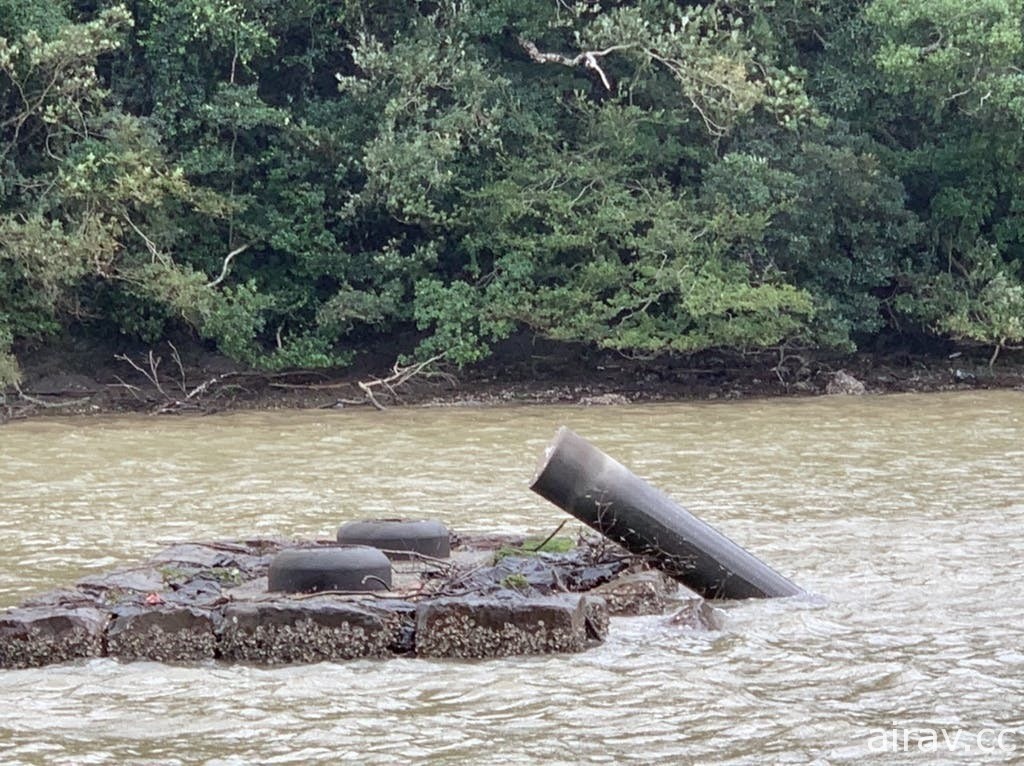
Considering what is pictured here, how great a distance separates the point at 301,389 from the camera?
27.5m

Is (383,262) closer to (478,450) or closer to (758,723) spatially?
(478,450)

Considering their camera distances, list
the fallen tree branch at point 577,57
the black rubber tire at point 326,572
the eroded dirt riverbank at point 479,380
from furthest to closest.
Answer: the fallen tree branch at point 577,57
the eroded dirt riverbank at point 479,380
the black rubber tire at point 326,572

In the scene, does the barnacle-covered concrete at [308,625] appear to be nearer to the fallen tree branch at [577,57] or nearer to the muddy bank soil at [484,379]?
the muddy bank soil at [484,379]

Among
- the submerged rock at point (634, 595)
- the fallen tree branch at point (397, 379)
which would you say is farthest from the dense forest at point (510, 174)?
the submerged rock at point (634, 595)

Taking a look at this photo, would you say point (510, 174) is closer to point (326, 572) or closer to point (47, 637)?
point (326, 572)

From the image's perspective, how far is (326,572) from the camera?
932cm

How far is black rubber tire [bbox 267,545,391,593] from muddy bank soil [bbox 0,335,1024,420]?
16.3m

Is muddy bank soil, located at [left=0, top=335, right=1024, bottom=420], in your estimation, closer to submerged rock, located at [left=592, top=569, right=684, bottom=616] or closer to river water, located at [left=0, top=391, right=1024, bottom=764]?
river water, located at [left=0, top=391, right=1024, bottom=764]

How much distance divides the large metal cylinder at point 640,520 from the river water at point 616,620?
11.7 inches

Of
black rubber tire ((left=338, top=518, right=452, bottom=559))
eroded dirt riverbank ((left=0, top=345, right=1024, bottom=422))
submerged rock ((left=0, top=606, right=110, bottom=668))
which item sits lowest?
eroded dirt riverbank ((left=0, top=345, right=1024, bottom=422))

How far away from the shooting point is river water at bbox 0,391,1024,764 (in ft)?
23.8

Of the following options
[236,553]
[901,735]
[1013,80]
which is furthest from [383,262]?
[901,735]

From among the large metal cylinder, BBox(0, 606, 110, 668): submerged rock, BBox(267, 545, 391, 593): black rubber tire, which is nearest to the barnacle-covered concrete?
BBox(0, 606, 110, 668): submerged rock

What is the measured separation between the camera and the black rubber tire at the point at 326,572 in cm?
930
